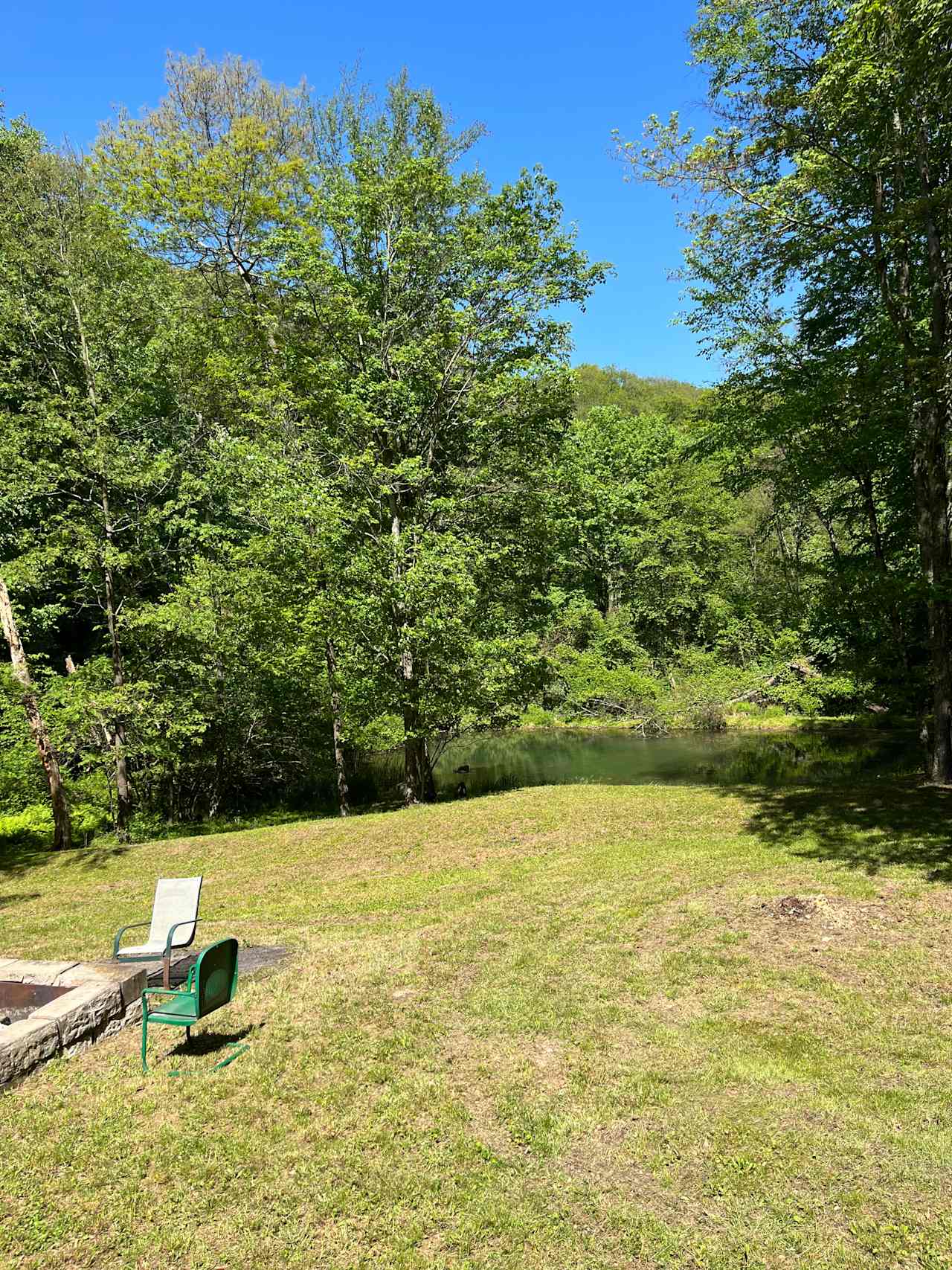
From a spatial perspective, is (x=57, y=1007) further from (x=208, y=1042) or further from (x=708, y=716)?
(x=708, y=716)

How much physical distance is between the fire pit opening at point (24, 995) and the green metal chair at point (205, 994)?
56.6 inches

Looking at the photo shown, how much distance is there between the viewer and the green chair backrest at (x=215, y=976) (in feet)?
16.0

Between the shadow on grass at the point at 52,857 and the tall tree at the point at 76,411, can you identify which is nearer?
the shadow on grass at the point at 52,857

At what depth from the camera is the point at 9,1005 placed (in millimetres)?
5996

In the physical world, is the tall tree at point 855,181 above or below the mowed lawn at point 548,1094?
above

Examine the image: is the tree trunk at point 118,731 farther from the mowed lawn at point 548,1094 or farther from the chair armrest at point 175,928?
the chair armrest at point 175,928

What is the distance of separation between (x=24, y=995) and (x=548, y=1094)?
14.5ft

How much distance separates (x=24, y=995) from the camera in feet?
19.8

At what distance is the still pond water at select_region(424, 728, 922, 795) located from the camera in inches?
707

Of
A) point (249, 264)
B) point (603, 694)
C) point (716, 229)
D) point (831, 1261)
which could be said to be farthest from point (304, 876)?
point (603, 694)

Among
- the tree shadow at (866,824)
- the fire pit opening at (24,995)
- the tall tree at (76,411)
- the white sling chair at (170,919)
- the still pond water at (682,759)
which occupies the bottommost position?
the still pond water at (682,759)

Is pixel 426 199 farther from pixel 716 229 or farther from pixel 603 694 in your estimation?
pixel 603 694

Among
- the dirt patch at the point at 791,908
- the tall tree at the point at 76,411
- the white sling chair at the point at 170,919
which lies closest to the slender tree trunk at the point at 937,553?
the dirt patch at the point at 791,908

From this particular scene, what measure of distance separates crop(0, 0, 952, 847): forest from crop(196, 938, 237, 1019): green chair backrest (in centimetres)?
877
